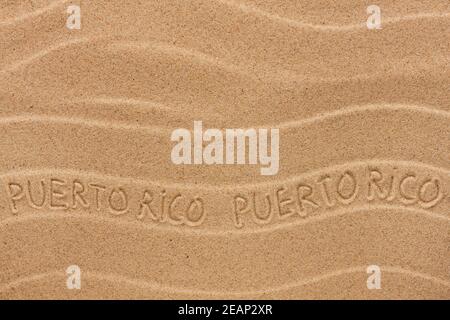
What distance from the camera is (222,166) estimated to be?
3.58 feet

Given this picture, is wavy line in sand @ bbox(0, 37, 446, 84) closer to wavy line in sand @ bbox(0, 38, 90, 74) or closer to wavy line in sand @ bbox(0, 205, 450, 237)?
wavy line in sand @ bbox(0, 38, 90, 74)

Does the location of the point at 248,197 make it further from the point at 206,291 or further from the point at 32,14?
the point at 32,14

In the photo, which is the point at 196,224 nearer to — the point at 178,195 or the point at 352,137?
the point at 178,195

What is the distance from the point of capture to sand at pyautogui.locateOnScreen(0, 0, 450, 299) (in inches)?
42.6

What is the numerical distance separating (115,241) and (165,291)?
15cm

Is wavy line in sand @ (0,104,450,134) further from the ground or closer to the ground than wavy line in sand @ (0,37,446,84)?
closer to the ground

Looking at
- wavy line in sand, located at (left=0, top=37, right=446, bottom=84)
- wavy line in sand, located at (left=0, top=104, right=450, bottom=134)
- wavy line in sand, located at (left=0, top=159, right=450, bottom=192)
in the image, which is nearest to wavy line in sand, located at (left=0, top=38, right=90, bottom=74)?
wavy line in sand, located at (left=0, top=37, right=446, bottom=84)

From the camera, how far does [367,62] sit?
108 cm

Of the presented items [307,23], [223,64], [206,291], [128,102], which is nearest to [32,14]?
[128,102]

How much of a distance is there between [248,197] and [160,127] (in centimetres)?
23

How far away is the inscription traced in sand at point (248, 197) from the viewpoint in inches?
42.7

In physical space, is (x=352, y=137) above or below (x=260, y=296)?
above

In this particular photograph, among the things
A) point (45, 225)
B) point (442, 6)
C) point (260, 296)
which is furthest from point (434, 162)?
point (45, 225)

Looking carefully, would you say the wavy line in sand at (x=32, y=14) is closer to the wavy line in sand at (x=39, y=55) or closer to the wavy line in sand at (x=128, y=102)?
the wavy line in sand at (x=39, y=55)
